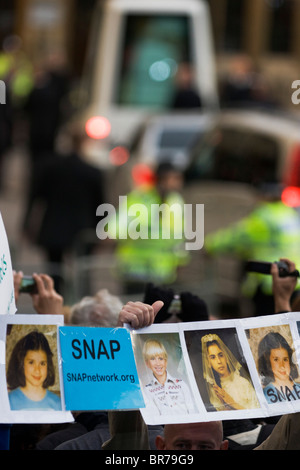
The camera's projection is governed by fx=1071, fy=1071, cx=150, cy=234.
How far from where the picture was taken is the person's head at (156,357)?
3.10 metres

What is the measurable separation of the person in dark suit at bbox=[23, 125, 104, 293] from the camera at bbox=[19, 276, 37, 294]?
207 inches

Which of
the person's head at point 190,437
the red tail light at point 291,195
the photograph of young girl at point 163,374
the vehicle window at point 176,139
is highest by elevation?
the vehicle window at point 176,139

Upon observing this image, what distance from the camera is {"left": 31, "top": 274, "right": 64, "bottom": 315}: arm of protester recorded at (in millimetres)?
3873

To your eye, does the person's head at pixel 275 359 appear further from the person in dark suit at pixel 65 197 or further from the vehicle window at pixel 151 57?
the vehicle window at pixel 151 57

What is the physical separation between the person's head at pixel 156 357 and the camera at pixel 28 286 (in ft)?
2.94

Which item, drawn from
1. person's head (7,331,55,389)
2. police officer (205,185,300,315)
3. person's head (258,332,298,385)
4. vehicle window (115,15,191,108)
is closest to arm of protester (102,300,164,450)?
person's head (7,331,55,389)

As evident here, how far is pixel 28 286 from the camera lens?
3932 millimetres

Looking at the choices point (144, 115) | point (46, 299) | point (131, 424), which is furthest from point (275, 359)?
point (144, 115)

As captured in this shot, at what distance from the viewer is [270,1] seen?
29453mm

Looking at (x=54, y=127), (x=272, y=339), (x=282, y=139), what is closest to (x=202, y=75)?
(x=54, y=127)

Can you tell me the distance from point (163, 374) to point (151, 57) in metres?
14.6

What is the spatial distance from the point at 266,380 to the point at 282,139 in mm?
6268

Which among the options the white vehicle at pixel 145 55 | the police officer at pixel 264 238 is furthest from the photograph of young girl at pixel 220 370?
the white vehicle at pixel 145 55

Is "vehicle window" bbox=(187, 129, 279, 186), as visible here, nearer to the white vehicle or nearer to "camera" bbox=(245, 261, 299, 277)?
"camera" bbox=(245, 261, 299, 277)
